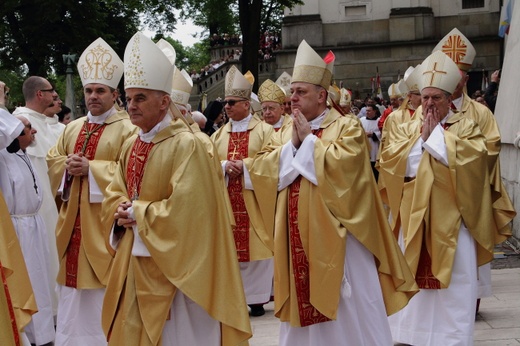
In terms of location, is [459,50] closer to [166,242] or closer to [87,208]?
[87,208]

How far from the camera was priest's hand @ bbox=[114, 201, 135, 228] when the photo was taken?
5539 mm

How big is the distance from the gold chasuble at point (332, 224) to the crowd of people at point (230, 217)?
0.01m

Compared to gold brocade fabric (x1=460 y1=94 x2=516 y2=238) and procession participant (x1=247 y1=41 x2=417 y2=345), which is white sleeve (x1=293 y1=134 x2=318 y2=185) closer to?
procession participant (x1=247 y1=41 x2=417 y2=345)

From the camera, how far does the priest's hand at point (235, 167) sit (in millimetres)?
9508

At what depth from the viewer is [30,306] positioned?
6086 millimetres

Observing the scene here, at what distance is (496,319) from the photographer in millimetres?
8438

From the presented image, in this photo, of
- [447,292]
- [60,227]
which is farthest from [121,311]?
[447,292]

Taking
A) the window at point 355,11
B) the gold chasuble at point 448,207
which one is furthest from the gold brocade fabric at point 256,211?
the window at point 355,11

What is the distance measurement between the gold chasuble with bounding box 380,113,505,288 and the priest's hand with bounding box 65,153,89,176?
2.76 meters

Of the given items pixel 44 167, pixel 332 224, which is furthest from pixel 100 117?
Answer: pixel 332 224

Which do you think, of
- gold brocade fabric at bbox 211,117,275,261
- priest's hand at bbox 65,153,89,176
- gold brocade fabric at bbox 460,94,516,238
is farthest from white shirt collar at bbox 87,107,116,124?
gold brocade fabric at bbox 460,94,516,238

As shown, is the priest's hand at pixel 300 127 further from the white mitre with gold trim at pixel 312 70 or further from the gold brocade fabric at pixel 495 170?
the gold brocade fabric at pixel 495 170

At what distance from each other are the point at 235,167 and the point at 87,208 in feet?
7.50

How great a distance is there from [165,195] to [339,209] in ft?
4.32
